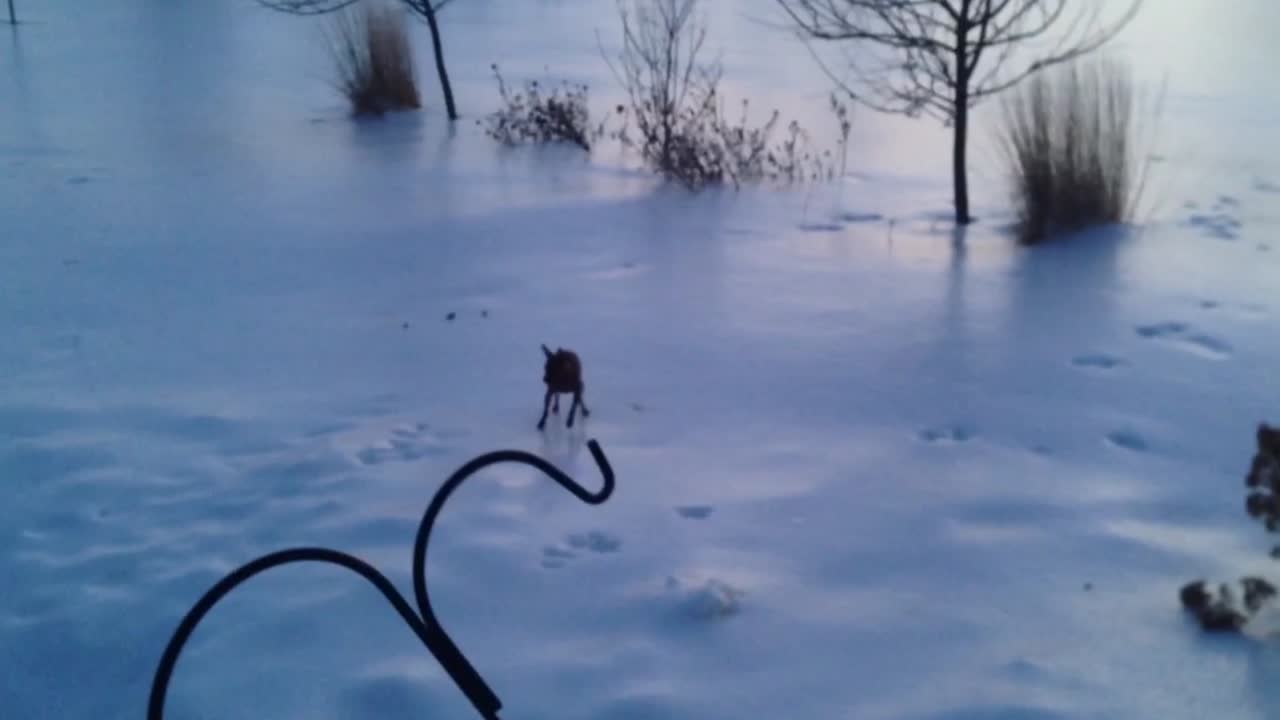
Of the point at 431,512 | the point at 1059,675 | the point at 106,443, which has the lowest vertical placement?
the point at 1059,675

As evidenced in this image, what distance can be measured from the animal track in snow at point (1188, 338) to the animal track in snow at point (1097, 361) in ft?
0.92

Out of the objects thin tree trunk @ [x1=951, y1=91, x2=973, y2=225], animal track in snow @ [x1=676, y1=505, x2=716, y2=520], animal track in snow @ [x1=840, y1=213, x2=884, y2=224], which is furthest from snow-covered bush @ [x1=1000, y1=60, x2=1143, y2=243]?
animal track in snow @ [x1=676, y1=505, x2=716, y2=520]

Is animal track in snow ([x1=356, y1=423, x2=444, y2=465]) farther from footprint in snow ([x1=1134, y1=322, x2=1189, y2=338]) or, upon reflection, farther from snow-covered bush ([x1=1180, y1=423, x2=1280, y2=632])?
footprint in snow ([x1=1134, y1=322, x2=1189, y2=338])

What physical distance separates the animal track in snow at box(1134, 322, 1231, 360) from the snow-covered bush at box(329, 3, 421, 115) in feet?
21.2

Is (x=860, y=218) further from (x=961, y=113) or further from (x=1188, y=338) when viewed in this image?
(x=1188, y=338)

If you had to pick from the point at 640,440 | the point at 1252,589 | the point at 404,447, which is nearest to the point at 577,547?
the point at 640,440

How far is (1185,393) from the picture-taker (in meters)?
3.53

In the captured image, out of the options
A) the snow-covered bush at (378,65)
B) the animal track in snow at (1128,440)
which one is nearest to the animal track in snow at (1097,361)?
the animal track in snow at (1128,440)

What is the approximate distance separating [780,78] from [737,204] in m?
4.66

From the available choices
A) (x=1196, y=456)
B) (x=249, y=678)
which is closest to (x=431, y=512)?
(x=249, y=678)

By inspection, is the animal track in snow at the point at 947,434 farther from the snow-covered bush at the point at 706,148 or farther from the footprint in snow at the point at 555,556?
the snow-covered bush at the point at 706,148

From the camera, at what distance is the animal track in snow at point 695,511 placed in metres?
2.85

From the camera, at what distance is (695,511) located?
2877 mm

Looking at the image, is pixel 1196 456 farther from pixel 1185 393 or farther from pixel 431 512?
pixel 431 512
